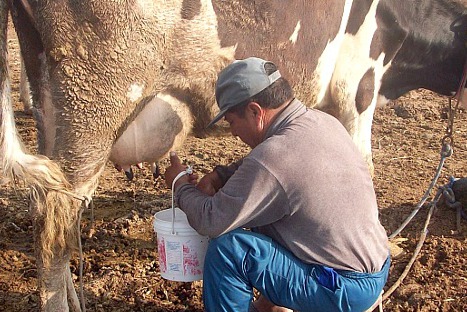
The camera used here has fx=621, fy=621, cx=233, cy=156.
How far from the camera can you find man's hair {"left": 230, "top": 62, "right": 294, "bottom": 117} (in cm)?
262

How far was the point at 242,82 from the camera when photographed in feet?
8.54

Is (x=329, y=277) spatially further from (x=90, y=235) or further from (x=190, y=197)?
(x=90, y=235)

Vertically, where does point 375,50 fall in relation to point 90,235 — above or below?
above

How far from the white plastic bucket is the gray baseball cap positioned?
61 centimetres

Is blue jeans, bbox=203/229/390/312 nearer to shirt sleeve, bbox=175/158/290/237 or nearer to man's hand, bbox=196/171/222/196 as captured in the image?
shirt sleeve, bbox=175/158/290/237

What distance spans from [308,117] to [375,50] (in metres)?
1.87

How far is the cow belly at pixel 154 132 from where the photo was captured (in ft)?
11.2

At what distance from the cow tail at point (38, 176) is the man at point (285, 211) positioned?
692 millimetres

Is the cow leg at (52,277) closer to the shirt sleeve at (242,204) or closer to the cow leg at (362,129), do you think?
the shirt sleeve at (242,204)

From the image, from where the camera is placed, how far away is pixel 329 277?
2.68 metres

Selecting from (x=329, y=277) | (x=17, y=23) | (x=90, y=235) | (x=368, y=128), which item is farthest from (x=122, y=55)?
(x=368, y=128)

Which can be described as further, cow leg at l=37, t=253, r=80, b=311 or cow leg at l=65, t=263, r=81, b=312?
cow leg at l=65, t=263, r=81, b=312

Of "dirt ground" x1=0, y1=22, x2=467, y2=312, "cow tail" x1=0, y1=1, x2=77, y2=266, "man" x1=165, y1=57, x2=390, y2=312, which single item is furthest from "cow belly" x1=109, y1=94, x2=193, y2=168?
"man" x1=165, y1=57, x2=390, y2=312

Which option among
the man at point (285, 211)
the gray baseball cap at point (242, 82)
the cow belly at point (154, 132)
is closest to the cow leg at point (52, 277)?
the cow belly at point (154, 132)
